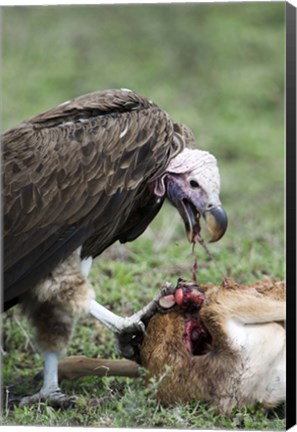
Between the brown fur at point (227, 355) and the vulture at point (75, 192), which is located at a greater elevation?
the vulture at point (75, 192)

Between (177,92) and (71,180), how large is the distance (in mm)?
5252

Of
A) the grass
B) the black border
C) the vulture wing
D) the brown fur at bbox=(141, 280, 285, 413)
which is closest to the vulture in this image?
the vulture wing

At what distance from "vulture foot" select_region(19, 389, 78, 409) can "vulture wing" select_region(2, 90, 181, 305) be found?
0.60 metres

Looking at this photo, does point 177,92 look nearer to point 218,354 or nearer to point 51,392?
point 51,392

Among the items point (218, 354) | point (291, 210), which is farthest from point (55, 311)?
point (291, 210)

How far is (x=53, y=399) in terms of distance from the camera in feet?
19.7

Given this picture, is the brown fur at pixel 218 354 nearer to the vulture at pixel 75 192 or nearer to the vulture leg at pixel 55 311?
the vulture at pixel 75 192

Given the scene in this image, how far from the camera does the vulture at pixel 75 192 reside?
578 centimetres

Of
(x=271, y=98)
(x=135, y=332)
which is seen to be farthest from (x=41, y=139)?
(x=271, y=98)

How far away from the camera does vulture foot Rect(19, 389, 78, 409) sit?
19.5 feet

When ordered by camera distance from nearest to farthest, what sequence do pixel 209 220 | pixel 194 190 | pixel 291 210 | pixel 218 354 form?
pixel 291 210
pixel 218 354
pixel 209 220
pixel 194 190

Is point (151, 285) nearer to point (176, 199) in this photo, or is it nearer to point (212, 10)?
point (176, 199)

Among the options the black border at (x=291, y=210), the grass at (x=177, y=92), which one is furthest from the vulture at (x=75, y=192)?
the grass at (x=177, y=92)

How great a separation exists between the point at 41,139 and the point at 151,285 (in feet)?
5.17
